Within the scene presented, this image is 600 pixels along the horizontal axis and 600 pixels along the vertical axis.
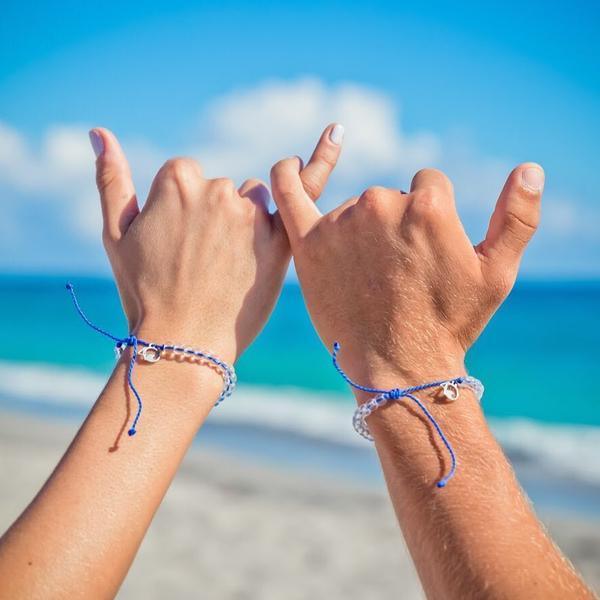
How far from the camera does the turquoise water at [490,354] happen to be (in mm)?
15906

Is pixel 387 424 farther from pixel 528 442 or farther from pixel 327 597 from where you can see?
pixel 528 442

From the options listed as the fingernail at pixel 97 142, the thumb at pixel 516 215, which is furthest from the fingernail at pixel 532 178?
the fingernail at pixel 97 142

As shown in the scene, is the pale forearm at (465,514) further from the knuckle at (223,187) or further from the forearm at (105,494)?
the knuckle at (223,187)

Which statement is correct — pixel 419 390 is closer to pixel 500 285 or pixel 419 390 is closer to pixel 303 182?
pixel 500 285

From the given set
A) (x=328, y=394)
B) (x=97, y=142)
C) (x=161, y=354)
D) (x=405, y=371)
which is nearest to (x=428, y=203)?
(x=405, y=371)

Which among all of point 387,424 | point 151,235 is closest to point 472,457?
point 387,424

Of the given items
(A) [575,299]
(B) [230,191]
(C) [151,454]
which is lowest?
(C) [151,454]

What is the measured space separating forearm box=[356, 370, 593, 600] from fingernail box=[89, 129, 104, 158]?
44.1 inches

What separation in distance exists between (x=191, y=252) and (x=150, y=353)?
304 mm

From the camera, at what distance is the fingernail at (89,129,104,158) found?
1987 mm

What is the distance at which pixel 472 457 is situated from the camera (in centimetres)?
125

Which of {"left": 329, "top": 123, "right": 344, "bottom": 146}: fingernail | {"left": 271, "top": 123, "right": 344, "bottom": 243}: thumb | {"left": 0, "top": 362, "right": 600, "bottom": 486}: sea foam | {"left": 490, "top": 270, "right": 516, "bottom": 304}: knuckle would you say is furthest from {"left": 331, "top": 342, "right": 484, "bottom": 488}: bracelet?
{"left": 0, "top": 362, "right": 600, "bottom": 486}: sea foam

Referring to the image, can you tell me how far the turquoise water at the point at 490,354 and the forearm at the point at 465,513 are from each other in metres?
12.8

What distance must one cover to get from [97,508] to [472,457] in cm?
64
